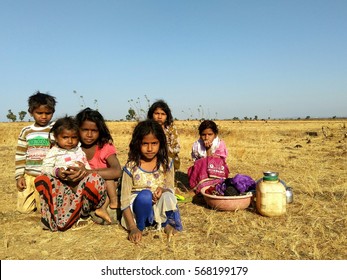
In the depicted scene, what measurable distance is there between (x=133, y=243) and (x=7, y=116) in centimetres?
6946

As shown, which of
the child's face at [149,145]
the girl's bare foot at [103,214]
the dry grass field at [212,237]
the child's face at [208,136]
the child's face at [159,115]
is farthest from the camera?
the child's face at [159,115]

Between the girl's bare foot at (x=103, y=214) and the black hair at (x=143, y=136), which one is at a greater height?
the black hair at (x=143, y=136)

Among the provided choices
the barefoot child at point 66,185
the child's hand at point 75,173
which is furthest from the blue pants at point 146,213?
the child's hand at point 75,173

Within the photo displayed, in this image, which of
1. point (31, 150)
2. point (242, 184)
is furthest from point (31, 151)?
point (242, 184)

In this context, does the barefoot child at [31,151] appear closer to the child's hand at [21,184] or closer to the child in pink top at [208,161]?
the child's hand at [21,184]

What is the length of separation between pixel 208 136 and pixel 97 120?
1.82 m

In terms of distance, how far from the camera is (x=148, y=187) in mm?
3320

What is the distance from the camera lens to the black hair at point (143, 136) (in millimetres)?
3258

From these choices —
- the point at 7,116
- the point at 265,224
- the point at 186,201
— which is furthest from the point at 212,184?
the point at 7,116

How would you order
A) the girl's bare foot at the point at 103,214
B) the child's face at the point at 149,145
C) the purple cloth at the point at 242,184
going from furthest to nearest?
the purple cloth at the point at 242,184 < the girl's bare foot at the point at 103,214 < the child's face at the point at 149,145

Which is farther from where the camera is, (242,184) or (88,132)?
(242,184)

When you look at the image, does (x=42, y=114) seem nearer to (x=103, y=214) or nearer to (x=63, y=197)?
(x=63, y=197)

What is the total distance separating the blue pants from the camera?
3.05 m

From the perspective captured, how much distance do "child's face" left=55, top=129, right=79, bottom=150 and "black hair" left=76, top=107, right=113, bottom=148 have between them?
0.87ft
